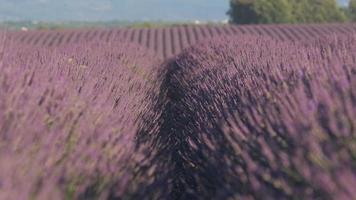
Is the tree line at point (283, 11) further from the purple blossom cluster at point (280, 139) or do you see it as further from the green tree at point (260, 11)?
the purple blossom cluster at point (280, 139)

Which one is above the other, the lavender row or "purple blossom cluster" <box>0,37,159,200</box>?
the lavender row

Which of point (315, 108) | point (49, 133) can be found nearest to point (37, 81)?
point (49, 133)

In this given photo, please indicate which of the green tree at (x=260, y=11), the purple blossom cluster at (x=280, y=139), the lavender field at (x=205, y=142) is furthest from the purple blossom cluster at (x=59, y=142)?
the green tree at (x=260, y=11)

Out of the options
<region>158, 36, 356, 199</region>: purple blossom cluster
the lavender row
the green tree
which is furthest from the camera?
the green tree

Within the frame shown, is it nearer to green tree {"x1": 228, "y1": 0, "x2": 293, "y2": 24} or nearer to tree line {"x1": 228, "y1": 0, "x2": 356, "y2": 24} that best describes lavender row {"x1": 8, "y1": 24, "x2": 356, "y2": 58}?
A: green tree {"x1": 228, "y1": 0, "x2": 293, "y2": 24}

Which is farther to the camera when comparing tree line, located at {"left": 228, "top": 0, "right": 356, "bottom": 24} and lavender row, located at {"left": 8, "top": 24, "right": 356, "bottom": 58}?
tree line, located at {"left": 228, "top": 0, "right": 356, "bottom": 24}

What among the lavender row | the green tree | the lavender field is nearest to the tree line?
the green tree

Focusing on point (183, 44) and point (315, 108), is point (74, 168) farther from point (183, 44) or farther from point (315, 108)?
point (183, 44)

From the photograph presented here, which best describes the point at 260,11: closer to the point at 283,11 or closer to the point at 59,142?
the point at 283,11
